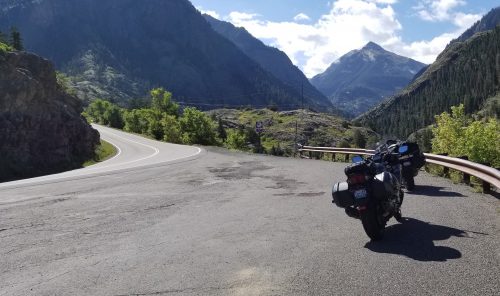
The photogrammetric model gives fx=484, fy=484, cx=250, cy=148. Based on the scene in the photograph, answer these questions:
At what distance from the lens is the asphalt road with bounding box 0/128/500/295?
5.24 meters

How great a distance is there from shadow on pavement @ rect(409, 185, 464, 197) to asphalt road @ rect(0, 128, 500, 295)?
0.03 metres

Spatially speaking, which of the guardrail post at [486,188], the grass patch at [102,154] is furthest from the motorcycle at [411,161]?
the grass patch at [102,154]

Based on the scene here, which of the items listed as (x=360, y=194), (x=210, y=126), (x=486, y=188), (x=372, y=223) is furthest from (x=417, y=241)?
(x=210, y=126)

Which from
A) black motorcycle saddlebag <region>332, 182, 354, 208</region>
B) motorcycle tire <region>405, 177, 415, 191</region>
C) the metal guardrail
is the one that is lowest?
motorcycle tire <region>405, 177, 415, 191</region>

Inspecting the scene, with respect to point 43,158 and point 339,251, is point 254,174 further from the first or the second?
point 43,158

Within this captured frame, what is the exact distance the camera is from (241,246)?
273 inches

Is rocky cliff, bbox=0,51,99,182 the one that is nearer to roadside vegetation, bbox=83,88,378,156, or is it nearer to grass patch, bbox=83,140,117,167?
grass patch, bbox=83,140,117,167

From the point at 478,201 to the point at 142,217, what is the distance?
270 inches

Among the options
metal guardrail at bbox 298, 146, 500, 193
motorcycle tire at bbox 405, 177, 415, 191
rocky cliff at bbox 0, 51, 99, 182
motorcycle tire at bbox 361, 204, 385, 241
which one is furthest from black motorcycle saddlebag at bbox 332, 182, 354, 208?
rocky cliff at bbox 0, 51, 99, 182

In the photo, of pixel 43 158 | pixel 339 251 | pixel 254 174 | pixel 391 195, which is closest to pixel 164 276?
pixel 339 251

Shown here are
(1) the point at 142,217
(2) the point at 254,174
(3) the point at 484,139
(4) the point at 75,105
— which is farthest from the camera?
(3) the point at 484,139

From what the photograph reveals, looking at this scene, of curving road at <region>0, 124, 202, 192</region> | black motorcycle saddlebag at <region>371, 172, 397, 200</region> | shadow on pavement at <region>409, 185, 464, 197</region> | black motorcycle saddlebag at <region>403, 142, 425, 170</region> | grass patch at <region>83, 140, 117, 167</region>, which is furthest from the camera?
grass patch at <region>83, 140, 117, 167</region>

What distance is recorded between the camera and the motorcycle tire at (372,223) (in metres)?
6.96

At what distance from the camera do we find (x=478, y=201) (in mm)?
10023
